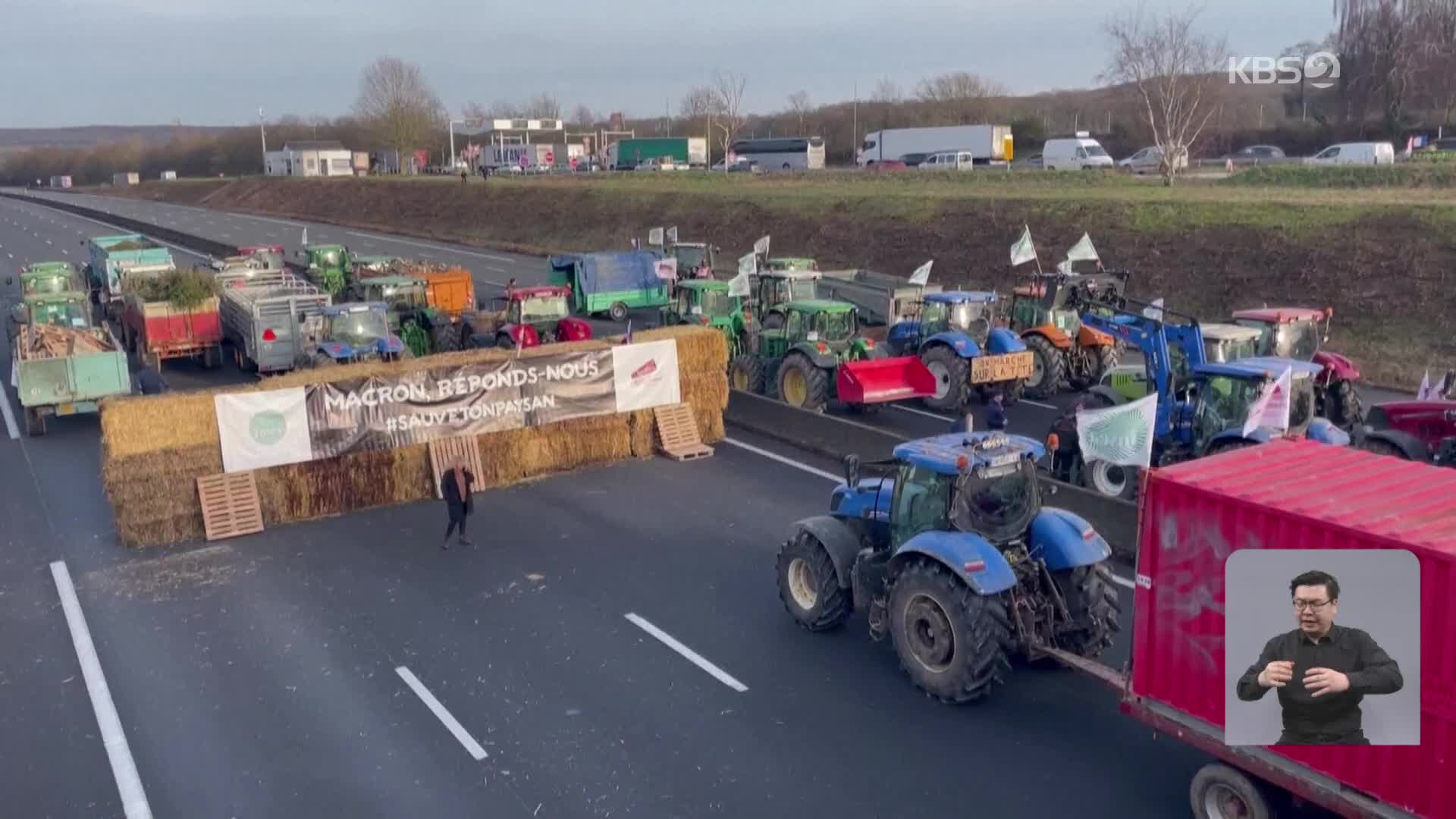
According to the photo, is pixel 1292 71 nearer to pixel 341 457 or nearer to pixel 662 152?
pixel 662 152

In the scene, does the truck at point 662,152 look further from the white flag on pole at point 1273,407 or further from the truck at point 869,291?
the white flag on pole at point 1273,407

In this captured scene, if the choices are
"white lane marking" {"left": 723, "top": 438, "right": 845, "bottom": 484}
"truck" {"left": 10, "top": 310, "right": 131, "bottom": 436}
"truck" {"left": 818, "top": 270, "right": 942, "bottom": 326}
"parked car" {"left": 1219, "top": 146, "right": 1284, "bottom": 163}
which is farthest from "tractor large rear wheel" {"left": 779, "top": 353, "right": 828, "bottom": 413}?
"parked car" {"left": 1219, "top": 146, "right": 1284, "bottom": 163}

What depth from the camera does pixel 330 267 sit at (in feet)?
→ 116

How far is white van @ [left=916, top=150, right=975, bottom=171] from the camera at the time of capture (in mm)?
58188

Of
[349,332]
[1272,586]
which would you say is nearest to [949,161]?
[349,332]

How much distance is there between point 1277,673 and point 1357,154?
5224 cm

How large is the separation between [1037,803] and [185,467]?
11366 millimetres

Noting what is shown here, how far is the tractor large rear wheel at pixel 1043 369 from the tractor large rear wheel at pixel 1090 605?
11776 millimetres

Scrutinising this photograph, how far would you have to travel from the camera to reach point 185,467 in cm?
1459

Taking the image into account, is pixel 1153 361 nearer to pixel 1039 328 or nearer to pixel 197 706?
pixel 1039 328

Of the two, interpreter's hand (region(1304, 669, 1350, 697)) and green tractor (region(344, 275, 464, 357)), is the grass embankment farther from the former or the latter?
interpreter's hand (region(1304, 669, 1350, 697))

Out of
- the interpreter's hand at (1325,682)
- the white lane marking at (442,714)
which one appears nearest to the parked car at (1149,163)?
the white lane marking at (442,714)

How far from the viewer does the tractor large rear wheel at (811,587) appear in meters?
10.7

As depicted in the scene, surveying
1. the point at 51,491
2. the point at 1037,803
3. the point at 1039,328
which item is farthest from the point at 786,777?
the point at 1039,328
